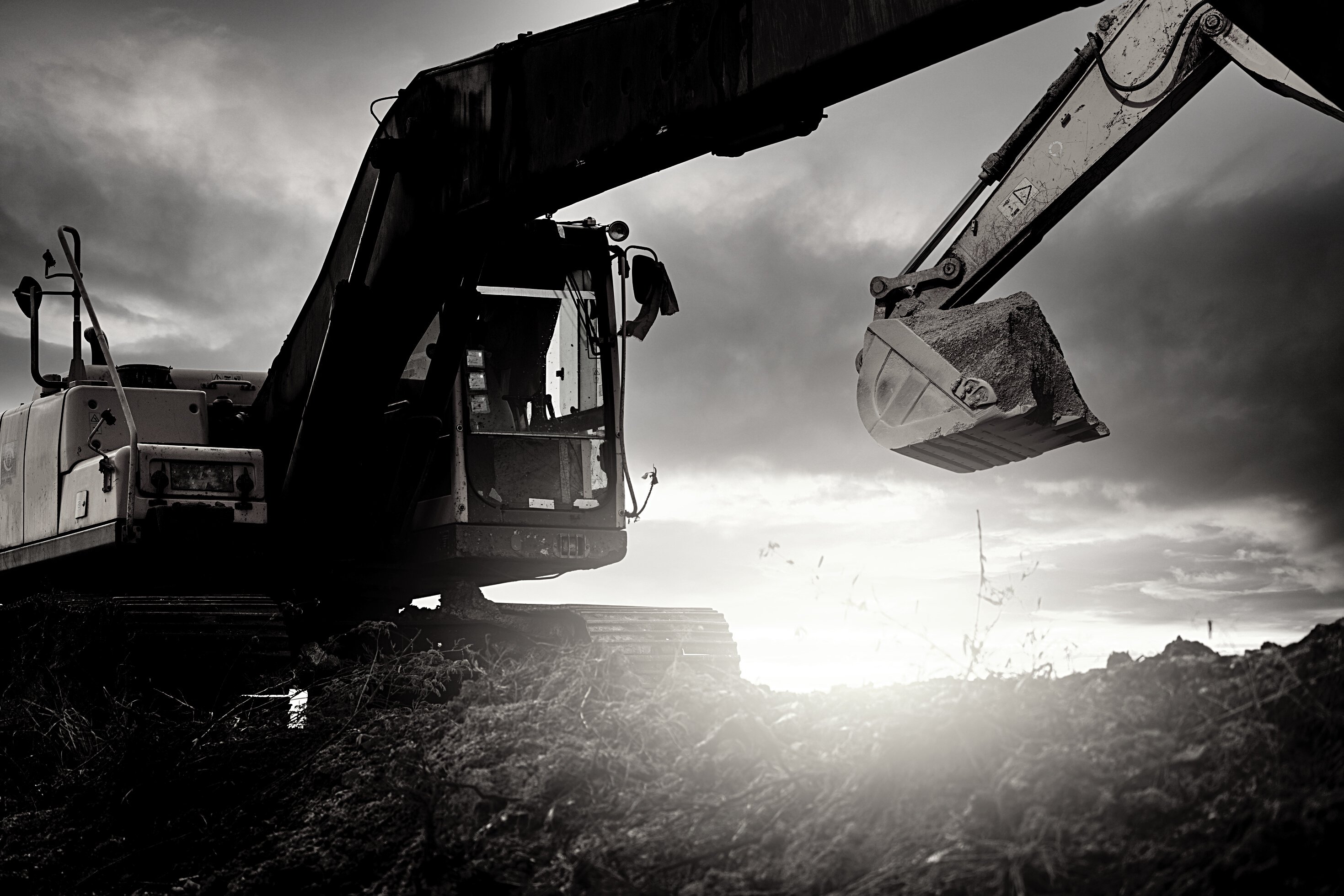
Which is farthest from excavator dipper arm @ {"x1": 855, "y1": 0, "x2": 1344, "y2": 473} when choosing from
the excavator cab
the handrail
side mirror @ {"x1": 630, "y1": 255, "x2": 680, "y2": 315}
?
the handrail

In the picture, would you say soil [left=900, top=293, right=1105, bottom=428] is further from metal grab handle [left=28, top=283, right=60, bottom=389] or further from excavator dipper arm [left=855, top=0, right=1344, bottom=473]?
metal grab handle [left=28, top=283, right=60, bottom=389]

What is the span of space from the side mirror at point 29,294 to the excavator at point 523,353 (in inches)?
1.2

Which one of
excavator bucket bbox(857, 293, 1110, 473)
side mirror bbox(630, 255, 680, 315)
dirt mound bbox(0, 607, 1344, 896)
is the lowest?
dirt mound bbox(0, 607, 1344, 896)

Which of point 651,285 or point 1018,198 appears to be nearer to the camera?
point 1018,198

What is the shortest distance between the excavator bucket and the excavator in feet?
0.05

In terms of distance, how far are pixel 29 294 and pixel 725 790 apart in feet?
19.8

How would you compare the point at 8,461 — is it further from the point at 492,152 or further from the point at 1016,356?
the point at 1016,356

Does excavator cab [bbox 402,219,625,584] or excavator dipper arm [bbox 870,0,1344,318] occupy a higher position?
excavator dipper arm [bbox 870,0,1344,318]

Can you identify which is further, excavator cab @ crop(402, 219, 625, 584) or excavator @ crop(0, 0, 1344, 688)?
excavator cab @ crop(402, 219, 625, 584)

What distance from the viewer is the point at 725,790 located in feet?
11.5

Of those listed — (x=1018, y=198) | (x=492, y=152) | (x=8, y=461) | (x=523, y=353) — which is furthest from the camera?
(x=8, y=461)

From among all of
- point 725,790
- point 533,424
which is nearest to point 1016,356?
point 725,790

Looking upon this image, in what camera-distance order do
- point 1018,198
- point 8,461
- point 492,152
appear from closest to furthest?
point 492,152 < point 1018,198 < point 8,461

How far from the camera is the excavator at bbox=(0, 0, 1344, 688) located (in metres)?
4.89
